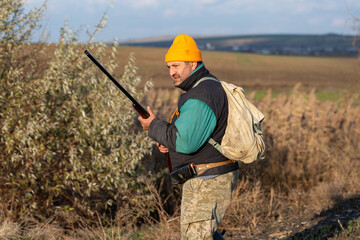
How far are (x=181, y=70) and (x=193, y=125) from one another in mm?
558

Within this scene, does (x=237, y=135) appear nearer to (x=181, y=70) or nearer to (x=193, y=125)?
(x=193, y=125)

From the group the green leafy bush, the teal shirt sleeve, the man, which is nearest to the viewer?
the teal shirt sleeve

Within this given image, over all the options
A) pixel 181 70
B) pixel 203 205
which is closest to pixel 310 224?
pixel 203 205

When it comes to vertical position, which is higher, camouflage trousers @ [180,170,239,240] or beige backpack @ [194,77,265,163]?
beige backpack @ [194,77,265,163]

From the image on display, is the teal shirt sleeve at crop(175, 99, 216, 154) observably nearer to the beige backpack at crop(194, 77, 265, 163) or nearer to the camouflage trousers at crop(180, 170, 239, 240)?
the beige backpack at crop(194, 77, 265, 163)

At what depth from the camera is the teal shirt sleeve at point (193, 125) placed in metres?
3.24

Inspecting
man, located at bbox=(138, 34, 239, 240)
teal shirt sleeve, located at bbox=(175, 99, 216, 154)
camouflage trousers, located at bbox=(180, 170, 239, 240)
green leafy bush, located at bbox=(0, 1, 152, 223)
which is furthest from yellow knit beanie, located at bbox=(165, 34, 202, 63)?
green leafy bush, located at bbox=(0, 1, 152, 223)

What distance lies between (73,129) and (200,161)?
3.63 metres

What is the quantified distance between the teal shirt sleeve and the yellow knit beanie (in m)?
0.41

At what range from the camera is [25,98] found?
6637 mm

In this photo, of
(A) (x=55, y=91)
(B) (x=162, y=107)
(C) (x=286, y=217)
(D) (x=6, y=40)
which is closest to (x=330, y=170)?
(C) (x=286, y=217)

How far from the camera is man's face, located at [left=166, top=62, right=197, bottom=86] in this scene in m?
3.57

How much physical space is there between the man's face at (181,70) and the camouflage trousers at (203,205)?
804 millimetres

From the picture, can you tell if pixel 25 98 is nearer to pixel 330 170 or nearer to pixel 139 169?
pixel 139 169
